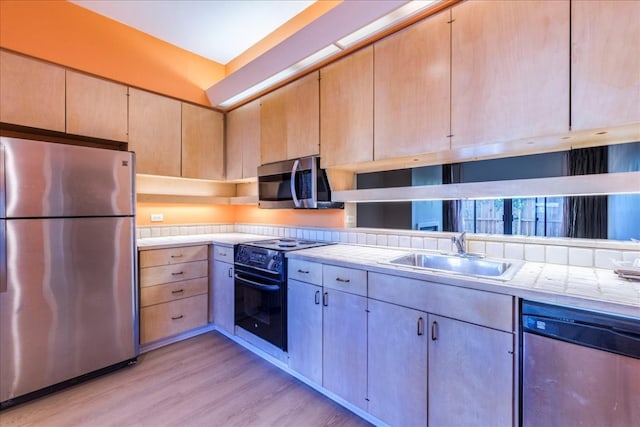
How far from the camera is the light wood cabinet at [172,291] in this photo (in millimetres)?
2508

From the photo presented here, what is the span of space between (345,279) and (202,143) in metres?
2.45

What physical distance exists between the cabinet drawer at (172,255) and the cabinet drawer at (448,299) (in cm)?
196

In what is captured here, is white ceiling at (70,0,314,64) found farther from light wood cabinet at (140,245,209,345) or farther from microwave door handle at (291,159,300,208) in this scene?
light wood cabinet at (140,245,209,345)

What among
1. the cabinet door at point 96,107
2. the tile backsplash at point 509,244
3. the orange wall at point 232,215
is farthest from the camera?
the orange wall at point 232,215

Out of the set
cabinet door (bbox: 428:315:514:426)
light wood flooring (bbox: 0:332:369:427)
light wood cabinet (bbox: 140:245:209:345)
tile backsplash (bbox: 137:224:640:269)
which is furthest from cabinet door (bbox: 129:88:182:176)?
cabinet door (bbox: 428:315:514:426)

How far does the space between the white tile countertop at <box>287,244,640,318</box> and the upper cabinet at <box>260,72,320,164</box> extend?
3.94 ft

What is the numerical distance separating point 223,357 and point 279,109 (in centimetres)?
233

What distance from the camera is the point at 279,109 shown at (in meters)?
2.73

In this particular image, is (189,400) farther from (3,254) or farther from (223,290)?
(3,254)

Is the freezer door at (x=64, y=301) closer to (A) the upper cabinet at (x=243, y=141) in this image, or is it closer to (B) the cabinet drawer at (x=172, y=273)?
(B) the cabinet drawer at (x=172, y=273)

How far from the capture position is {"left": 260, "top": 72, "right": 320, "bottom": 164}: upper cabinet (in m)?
2.42

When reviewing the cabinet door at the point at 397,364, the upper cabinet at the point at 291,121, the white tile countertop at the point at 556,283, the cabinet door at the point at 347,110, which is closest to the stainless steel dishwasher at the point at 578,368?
the white tile countertop at the point at 556,283

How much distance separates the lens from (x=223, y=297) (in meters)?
2.78

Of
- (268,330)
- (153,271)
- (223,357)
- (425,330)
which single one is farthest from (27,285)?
(425,330)
